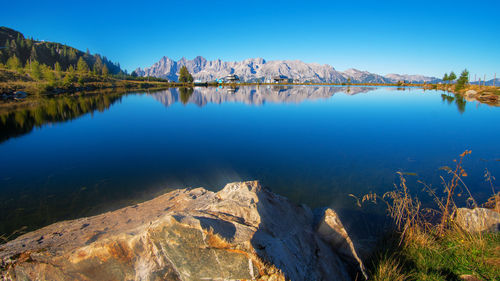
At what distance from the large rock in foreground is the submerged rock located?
4.06 meters

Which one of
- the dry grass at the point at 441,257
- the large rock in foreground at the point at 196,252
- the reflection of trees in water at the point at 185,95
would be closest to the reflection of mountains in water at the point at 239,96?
the reflection of trees in water at the point at 185,95

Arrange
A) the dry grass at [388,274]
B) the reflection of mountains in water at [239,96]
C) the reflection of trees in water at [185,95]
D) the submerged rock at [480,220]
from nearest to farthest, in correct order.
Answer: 1. the dry grass at [388,274]
2. the submerged rock at [480,220]
3. the reflection of mountains in water at [239,96]
4. the reflection of trees in water at [185,95]

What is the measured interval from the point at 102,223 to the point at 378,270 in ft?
22.1

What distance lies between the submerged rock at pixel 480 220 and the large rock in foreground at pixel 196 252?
4057mm

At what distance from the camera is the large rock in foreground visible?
325 cm

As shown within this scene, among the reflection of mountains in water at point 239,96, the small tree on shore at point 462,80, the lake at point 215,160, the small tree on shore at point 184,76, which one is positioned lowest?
the lake at point 215,160

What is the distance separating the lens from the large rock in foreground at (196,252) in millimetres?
3248

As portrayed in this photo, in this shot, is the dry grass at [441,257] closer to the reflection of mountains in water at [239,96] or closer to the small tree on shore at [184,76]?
the reflection of mountains in water at [239,96]

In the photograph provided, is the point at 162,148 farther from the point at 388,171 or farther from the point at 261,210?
the point at 388,171

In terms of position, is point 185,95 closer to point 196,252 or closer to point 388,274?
point 196,252

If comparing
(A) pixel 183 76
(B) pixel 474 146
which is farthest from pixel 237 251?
(A) pixel 183 76

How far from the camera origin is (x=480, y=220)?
6395mm

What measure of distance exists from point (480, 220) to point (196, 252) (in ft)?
26.8

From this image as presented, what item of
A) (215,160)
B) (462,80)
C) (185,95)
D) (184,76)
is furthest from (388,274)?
(184,76)
